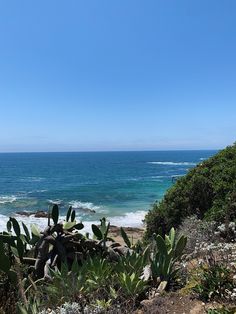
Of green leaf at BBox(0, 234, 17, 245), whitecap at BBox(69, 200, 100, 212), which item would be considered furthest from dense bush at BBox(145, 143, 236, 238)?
whitecap at BBox(69, 200, 100, 212)

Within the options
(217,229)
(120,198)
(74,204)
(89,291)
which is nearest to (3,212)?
(74,204)

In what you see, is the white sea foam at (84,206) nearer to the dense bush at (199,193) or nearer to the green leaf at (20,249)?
the dense bush at (199,193)

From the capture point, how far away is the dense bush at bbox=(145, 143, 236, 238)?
9875 mm

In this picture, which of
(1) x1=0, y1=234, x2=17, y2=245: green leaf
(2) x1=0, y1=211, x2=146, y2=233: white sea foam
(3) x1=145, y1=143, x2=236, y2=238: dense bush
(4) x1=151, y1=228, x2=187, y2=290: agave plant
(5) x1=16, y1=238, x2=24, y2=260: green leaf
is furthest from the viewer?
(2) x1=0, y1=211, x2=146, y2=233: white sea foam

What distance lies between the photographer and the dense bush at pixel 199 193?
9875 millimetres

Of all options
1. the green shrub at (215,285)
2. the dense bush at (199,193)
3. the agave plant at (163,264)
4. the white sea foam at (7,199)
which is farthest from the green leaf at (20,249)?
the white sea foam at (7,199)

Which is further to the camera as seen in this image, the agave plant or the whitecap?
the whitecap

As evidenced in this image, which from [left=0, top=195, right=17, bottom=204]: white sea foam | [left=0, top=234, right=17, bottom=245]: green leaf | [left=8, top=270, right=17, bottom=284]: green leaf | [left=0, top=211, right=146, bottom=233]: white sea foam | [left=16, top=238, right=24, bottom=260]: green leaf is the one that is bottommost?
[left=0, top=195, right=17, bottom=204]: white sea foam

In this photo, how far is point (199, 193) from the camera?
10.5 m

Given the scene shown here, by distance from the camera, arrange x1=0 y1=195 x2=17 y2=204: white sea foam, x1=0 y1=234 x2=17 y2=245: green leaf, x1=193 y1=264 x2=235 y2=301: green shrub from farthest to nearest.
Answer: x1=0 y1=195 x2=17 y2=204: white sea foam < x1=0 y1=234 x2=17 y2=245: green leaf < x1=193 y1=264 x2=235 y2=301: green shrub

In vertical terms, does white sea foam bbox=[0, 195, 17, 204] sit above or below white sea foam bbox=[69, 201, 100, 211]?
below

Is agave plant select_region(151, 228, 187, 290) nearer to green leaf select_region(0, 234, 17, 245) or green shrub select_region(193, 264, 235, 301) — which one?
green shrub select_region(193, 264, 235, 301)

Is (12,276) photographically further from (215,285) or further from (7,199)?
(7,199)

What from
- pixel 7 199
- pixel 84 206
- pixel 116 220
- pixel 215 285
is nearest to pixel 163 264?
pixel 215 285
